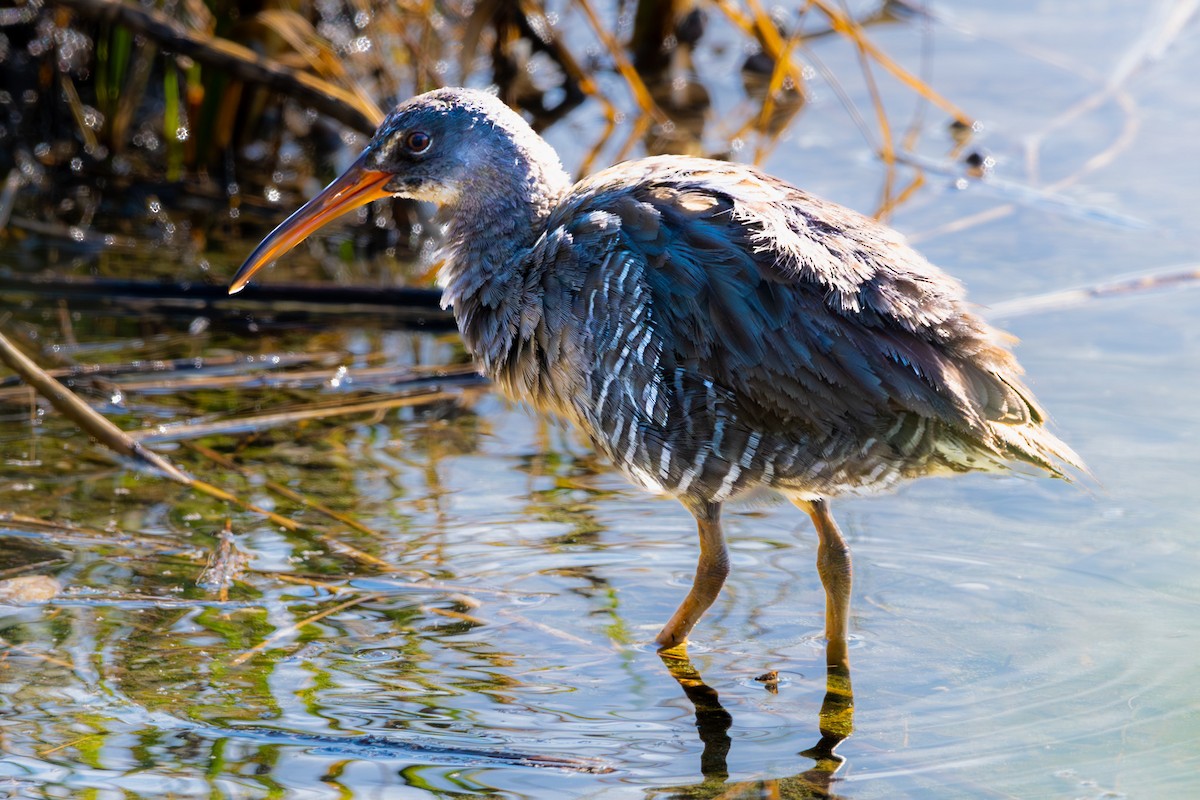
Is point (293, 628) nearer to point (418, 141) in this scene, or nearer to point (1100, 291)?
point (418, 141)

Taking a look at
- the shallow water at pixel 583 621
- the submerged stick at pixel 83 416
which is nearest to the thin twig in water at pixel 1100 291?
the shallow water at pixel 583 621

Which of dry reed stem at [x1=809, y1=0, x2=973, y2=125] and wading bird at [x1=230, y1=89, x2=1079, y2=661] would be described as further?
dry reed stem at [x1=809, y1=0, x2=973, y2=125]

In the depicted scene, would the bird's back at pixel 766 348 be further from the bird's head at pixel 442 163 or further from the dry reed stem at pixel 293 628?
the dry reed stem at pixel 293 628

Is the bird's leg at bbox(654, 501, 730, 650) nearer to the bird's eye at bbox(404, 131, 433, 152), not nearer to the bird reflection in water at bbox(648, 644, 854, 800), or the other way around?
the bird reflection in water at bbox(648, 644, 854, 800)

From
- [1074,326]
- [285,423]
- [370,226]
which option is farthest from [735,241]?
[370,226]

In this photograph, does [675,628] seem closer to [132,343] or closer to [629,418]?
[629,418]

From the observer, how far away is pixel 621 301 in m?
3.77

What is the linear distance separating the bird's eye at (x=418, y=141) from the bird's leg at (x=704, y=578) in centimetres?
116

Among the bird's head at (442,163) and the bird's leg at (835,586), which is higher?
the bird's head at (442,163)

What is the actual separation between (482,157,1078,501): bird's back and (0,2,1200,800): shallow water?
0.53 metres

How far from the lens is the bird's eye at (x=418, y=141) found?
4.19 metres

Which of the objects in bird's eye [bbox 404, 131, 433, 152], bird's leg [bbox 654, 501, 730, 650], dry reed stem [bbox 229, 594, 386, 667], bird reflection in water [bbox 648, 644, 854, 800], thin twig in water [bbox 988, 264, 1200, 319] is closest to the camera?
bird reflection in water [bbox 648, 644, 854, 800]

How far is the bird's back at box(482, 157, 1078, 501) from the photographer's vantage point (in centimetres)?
365

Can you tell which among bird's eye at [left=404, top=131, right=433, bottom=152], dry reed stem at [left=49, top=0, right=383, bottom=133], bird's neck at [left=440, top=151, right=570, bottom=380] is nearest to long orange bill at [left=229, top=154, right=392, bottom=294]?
bird's eye at [left=404, top=131, right=433, bottom=152]
